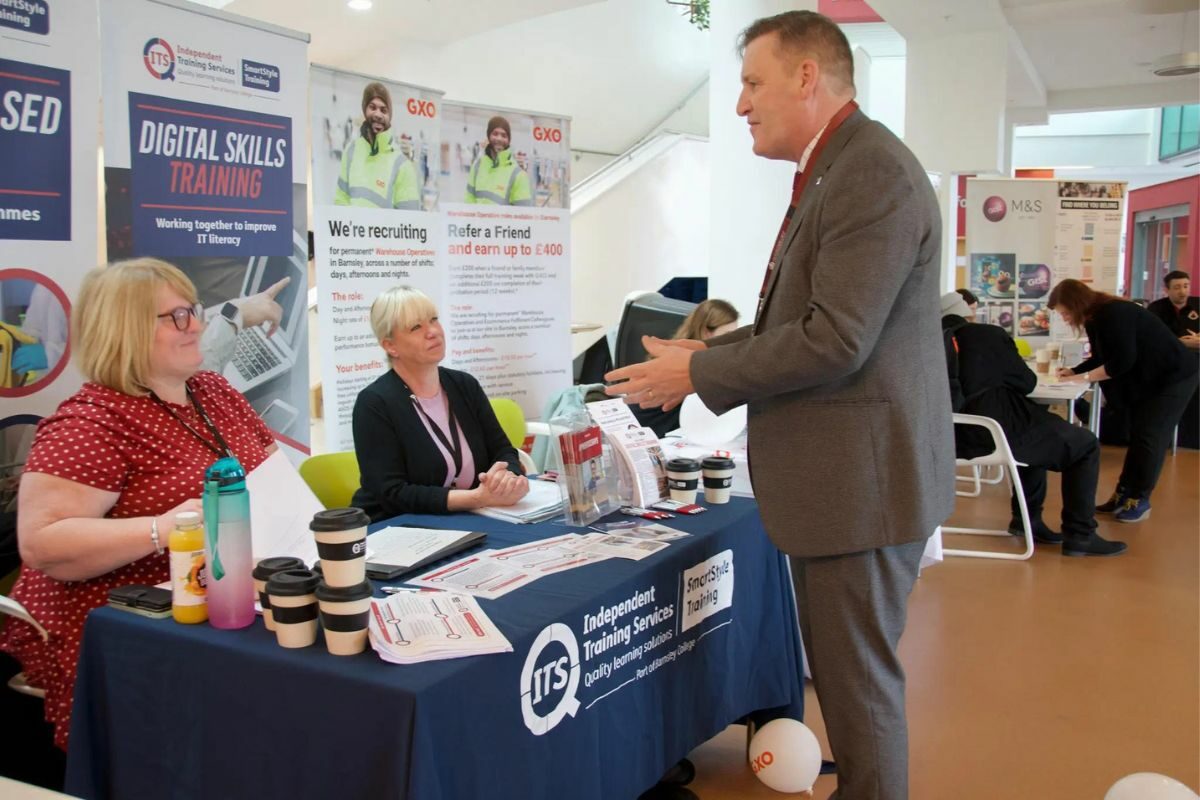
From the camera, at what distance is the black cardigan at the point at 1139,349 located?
5.47 meters

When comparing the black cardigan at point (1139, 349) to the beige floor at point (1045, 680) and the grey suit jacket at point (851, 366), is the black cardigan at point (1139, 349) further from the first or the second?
the grey suit jacket at point (851, 366)

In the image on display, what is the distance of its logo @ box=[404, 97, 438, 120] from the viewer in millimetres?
4000

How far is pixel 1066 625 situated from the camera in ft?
12.6

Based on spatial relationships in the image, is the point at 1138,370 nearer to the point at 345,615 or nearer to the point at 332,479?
the point at 332,479

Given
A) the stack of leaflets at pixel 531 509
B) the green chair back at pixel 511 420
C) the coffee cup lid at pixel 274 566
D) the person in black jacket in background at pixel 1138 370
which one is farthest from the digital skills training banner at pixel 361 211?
the person in black jacket in background at pixel 1138 370

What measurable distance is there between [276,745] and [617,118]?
11571 millimetres

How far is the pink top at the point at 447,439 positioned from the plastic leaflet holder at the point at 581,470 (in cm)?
58

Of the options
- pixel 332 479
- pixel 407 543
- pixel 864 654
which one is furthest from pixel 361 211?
pixel 864 654

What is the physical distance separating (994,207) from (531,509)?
717cm

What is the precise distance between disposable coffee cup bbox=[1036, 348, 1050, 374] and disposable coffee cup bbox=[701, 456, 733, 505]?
14.3 feet

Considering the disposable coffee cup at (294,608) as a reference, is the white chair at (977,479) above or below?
below

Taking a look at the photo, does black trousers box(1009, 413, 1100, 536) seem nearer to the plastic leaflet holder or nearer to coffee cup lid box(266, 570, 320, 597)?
the plastic leaflet holder

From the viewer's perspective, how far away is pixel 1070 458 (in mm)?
4895

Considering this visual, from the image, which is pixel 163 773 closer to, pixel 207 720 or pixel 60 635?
pixel 207 720
